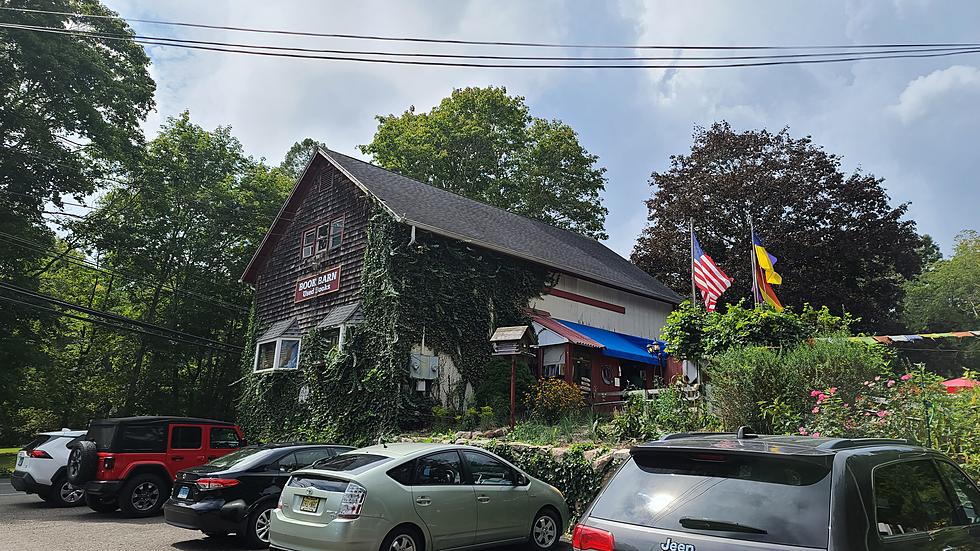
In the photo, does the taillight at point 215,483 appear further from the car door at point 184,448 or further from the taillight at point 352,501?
the car door at point 184,448

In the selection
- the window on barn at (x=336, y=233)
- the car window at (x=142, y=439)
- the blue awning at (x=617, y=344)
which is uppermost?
the window on barn at (x=336, y=233)

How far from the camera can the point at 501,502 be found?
8.32 meters

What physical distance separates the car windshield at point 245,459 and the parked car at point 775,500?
7.00 meters

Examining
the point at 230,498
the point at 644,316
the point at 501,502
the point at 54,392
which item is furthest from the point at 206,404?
the point at 501,502

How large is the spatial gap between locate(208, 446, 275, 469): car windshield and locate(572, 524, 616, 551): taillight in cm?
693

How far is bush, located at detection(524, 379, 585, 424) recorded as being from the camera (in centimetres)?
1628

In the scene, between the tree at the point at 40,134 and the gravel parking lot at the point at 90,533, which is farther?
the tree at the point at 40,134

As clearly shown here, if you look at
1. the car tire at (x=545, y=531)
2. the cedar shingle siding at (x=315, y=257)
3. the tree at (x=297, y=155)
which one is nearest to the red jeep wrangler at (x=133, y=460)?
the car tire at (x=545, y=531)

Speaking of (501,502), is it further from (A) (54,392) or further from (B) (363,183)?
(A) (54,392)

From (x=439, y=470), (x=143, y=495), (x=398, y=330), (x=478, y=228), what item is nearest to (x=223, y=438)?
(x=143, y=495)

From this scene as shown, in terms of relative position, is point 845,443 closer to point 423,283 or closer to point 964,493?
point 964,493

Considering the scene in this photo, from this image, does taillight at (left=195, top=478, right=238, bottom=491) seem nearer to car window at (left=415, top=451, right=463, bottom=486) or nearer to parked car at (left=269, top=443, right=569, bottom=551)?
parked car at (left=269, top=443, right=569, bottom=551)

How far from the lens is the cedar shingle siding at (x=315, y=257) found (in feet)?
66.2

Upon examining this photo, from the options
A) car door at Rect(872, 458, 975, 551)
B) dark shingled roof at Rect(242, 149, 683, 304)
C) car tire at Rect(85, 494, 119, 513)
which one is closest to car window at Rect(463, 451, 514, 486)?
car door at Rect(872, 458, 975, 551)
